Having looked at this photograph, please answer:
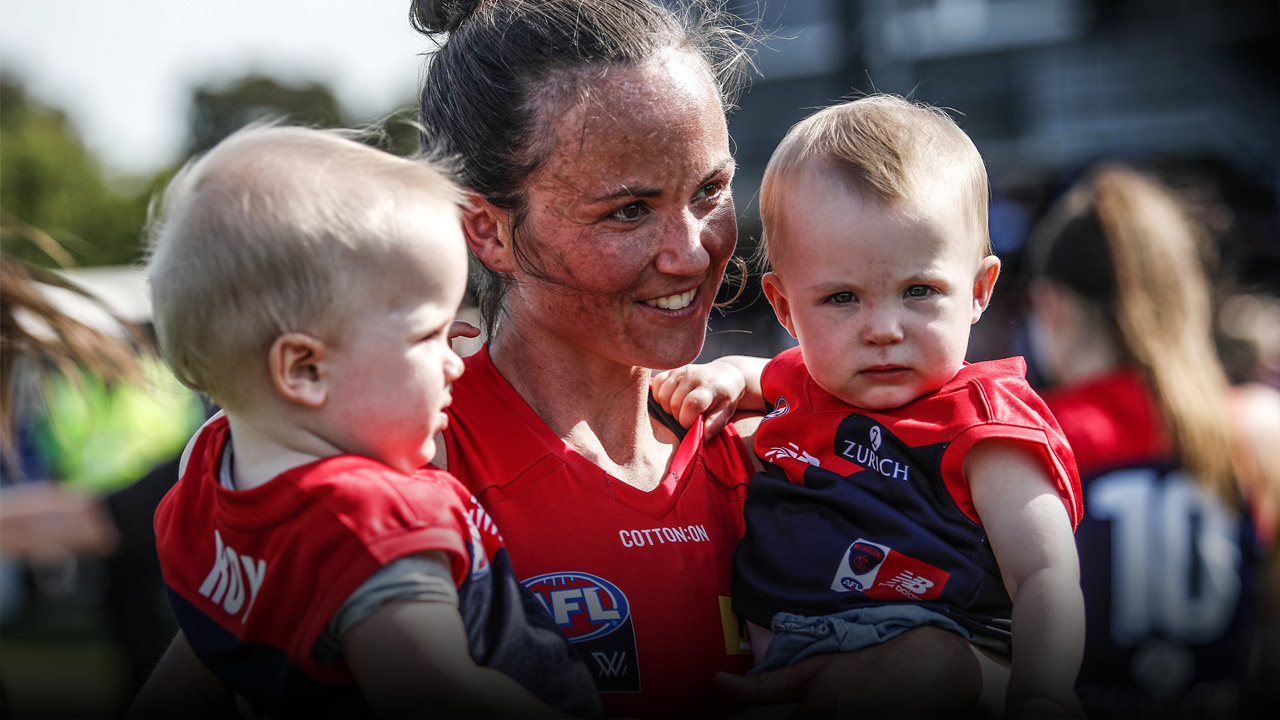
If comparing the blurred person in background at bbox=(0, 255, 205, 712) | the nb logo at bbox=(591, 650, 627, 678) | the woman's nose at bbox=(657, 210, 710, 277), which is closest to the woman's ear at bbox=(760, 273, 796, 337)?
the woman's nose at bbox=(657, 210, 710, 277)

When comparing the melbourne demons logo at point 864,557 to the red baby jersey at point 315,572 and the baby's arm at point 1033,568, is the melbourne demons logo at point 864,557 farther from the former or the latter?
the red baby jersey at point 315,572

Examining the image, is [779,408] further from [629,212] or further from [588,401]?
[629,212]

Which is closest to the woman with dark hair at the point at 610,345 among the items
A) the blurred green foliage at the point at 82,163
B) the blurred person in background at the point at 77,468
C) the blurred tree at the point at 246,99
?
the blurred person in background at the point at 77,468

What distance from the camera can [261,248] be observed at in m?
1.38

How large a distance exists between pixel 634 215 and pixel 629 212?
12mm

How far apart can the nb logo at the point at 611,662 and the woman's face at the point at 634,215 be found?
0.59 metres

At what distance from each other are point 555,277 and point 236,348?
748mm

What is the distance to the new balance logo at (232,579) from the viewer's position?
1377 mm

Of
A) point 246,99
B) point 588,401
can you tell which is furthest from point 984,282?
point 246,99

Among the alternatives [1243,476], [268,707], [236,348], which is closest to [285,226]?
[236,348]

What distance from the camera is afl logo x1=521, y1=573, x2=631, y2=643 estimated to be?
1.75 meters

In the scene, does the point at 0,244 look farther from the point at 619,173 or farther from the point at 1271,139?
the point at 1271,139

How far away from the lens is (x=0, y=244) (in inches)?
108

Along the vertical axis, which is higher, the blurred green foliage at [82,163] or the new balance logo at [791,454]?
the new balance logo at [791,454]
